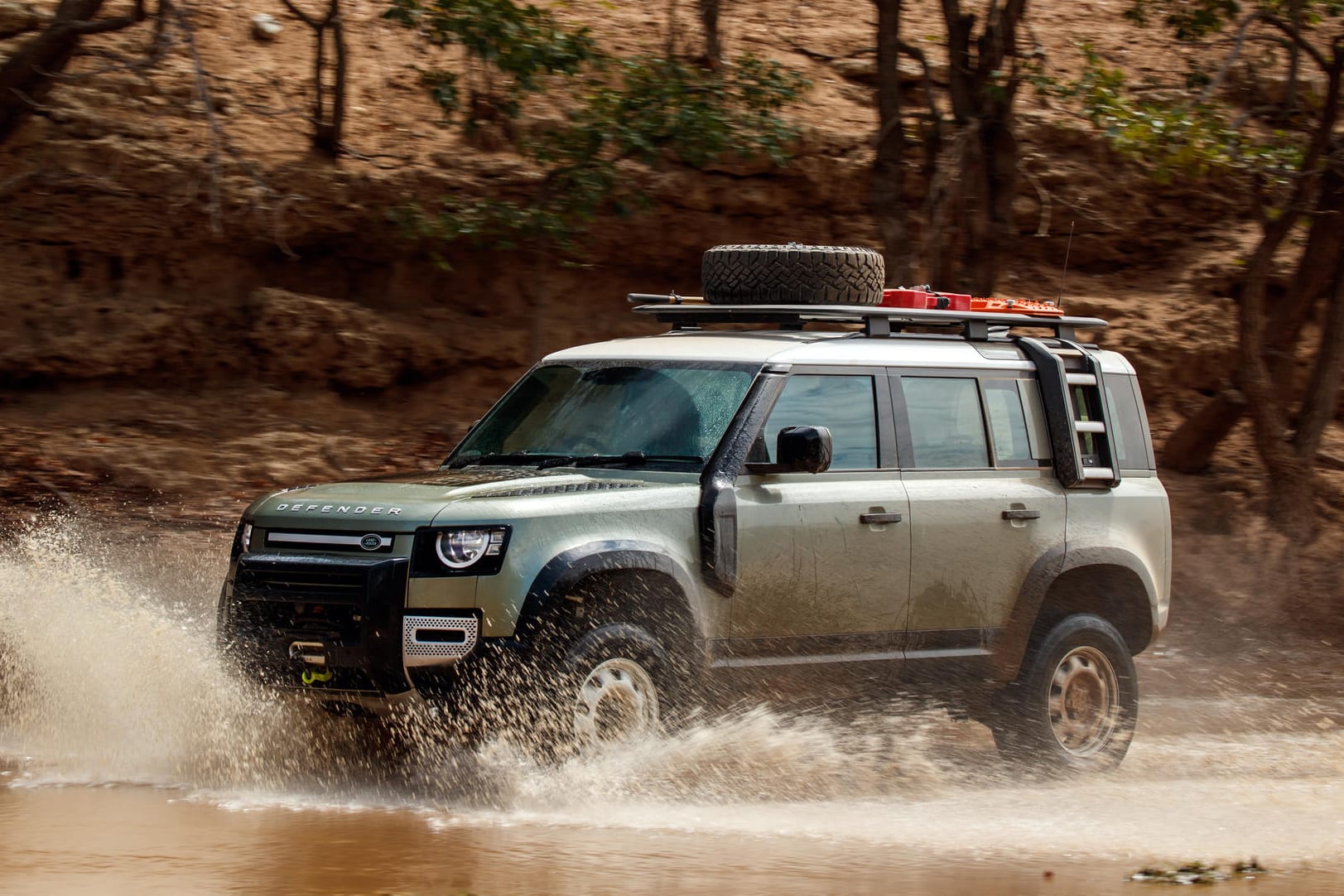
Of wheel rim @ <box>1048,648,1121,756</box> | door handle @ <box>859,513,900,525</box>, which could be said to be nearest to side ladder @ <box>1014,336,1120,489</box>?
wheel rim @ <box>1048,648,1121,756</box>

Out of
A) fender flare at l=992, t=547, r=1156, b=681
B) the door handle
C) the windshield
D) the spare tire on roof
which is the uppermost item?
the spare tire on roof

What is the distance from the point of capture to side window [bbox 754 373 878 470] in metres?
7.00

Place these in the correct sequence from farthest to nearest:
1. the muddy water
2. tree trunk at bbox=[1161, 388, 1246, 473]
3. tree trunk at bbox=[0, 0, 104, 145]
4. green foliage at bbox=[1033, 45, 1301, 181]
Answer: tree trunk at bbox=[1161, 388, 1246, 473] < tree trunk at bbox=[0, 0, 104, 145] < green foliage at bbox=[1033, 45, 1301, 181] < the muddy water

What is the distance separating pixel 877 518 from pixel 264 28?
1102 centimetres

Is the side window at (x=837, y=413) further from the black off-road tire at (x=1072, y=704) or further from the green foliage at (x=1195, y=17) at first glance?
the green foliage at (x=1195, y=17)

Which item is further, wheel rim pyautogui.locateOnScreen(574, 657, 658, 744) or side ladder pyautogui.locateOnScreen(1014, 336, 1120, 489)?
side ladder pyautogui.locateOnScreen(1014, 336, 1120, 489)

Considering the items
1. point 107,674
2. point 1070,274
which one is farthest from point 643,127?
point 107,674

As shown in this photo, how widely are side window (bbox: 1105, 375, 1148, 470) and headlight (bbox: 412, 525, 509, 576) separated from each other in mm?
3488

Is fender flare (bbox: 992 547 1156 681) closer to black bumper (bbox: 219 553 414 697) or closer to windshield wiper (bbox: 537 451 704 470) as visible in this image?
windshield wiper (bbox: 537 451 704 470)

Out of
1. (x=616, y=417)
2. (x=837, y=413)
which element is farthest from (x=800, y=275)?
(x=616, y=417)

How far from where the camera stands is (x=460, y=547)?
238 inches

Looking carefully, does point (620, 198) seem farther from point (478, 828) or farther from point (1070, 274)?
point (478, 828)

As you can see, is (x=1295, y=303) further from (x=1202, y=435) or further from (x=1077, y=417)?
(x=1077, y=417)

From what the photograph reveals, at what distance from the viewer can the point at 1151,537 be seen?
8148 mm
